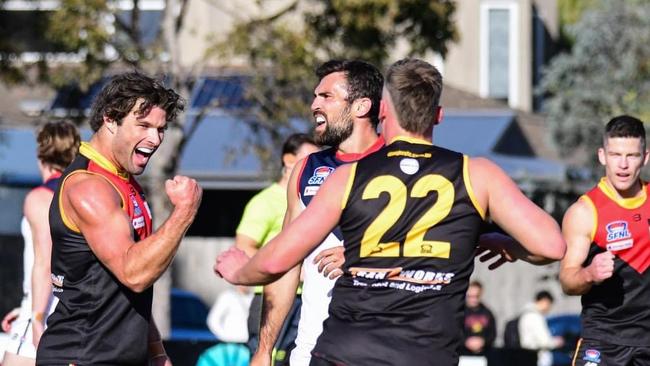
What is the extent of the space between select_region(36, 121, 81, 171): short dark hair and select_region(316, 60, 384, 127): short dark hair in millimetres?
1818

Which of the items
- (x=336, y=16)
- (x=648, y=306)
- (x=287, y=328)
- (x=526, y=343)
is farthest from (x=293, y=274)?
(x=336, y=16)

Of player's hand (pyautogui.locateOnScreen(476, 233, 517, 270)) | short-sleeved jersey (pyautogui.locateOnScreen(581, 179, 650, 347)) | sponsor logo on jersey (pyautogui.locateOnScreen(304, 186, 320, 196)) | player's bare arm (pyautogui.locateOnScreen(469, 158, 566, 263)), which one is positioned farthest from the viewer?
short-sleeved jersey (pyautogui.locateOnScreen(581, 179, 650, 347))

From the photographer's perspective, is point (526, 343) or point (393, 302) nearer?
point (393, 302)

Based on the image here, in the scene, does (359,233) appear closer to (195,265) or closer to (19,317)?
(19,317)

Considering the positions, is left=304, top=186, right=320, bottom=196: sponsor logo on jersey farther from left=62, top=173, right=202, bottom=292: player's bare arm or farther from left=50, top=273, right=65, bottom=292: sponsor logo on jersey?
left=50, top=273, right=65, bottom=292: sponsor logo on jersey

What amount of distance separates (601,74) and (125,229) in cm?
1920

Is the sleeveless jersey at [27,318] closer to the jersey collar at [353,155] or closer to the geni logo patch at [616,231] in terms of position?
the jersey collar at [353,155]

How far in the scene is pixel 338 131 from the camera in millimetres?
6969

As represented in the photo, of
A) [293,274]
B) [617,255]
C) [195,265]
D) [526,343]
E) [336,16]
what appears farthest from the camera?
[195,265]

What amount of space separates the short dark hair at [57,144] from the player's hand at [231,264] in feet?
8.99

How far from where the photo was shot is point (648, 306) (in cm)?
789

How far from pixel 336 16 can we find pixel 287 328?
29.1 ft

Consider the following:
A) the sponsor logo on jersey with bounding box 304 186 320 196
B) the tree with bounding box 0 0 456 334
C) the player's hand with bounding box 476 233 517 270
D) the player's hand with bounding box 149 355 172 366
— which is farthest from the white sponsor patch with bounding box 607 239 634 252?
the tree with bounding box 0 0 456 334

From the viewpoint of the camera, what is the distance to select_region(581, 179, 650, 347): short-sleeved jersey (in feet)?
25.8
